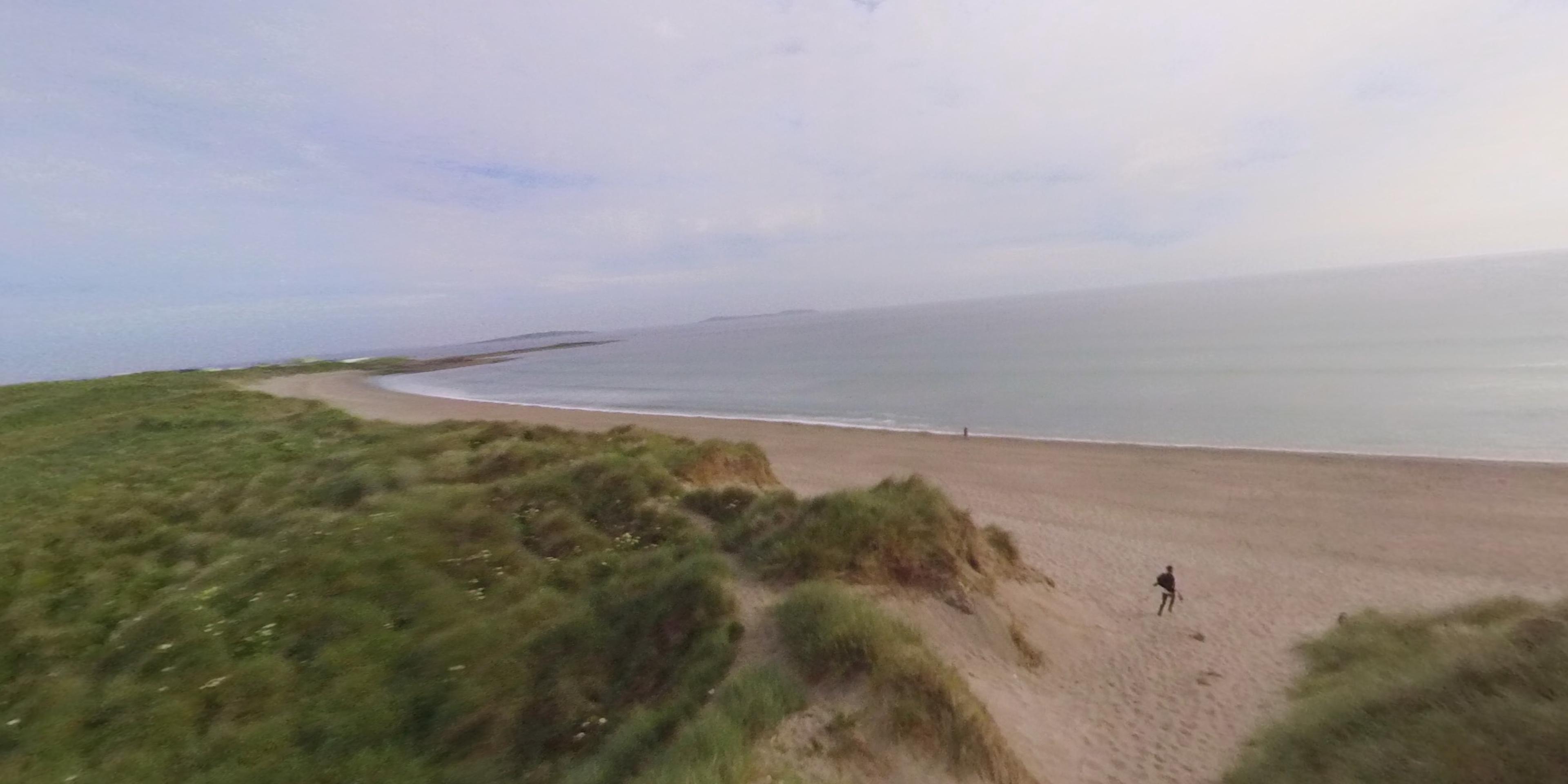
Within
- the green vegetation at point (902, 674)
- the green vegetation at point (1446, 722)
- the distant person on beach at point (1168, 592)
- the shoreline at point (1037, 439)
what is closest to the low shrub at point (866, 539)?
the green vegetation at point (902, 674)

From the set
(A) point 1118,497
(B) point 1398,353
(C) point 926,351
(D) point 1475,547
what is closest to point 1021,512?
(A) point 1118,497

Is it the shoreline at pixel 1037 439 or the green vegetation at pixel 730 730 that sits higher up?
the green vegetation at pixel 730 730

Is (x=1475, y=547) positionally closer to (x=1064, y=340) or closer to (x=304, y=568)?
(x=304, y=568)

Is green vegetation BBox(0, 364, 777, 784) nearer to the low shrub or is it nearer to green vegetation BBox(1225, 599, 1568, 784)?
the low shrub

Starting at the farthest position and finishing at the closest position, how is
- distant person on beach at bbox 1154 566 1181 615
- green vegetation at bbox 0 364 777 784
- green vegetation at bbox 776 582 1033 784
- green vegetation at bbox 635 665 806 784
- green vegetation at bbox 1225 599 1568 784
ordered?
distant person on beach at bbox 1154 566 1181 615, green vegetation at bbox 0 364 777 784, green vegetation at bbox 776 582 1033 784, green vegetation at bbox 635 665 806 784, green vegetation at bbox 1225 599 1568 784

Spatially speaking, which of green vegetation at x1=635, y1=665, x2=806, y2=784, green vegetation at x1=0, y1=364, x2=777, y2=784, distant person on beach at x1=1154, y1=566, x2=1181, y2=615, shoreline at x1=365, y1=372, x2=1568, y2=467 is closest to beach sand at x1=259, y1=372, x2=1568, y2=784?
distant person on beach at x1=1154, y1=566, x2=1181, y2=615

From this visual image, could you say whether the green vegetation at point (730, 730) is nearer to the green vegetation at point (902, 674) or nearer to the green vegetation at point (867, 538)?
the green vegetation at point (902, 674)

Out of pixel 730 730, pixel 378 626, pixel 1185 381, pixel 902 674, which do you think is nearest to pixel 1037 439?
pixel 1185 381
